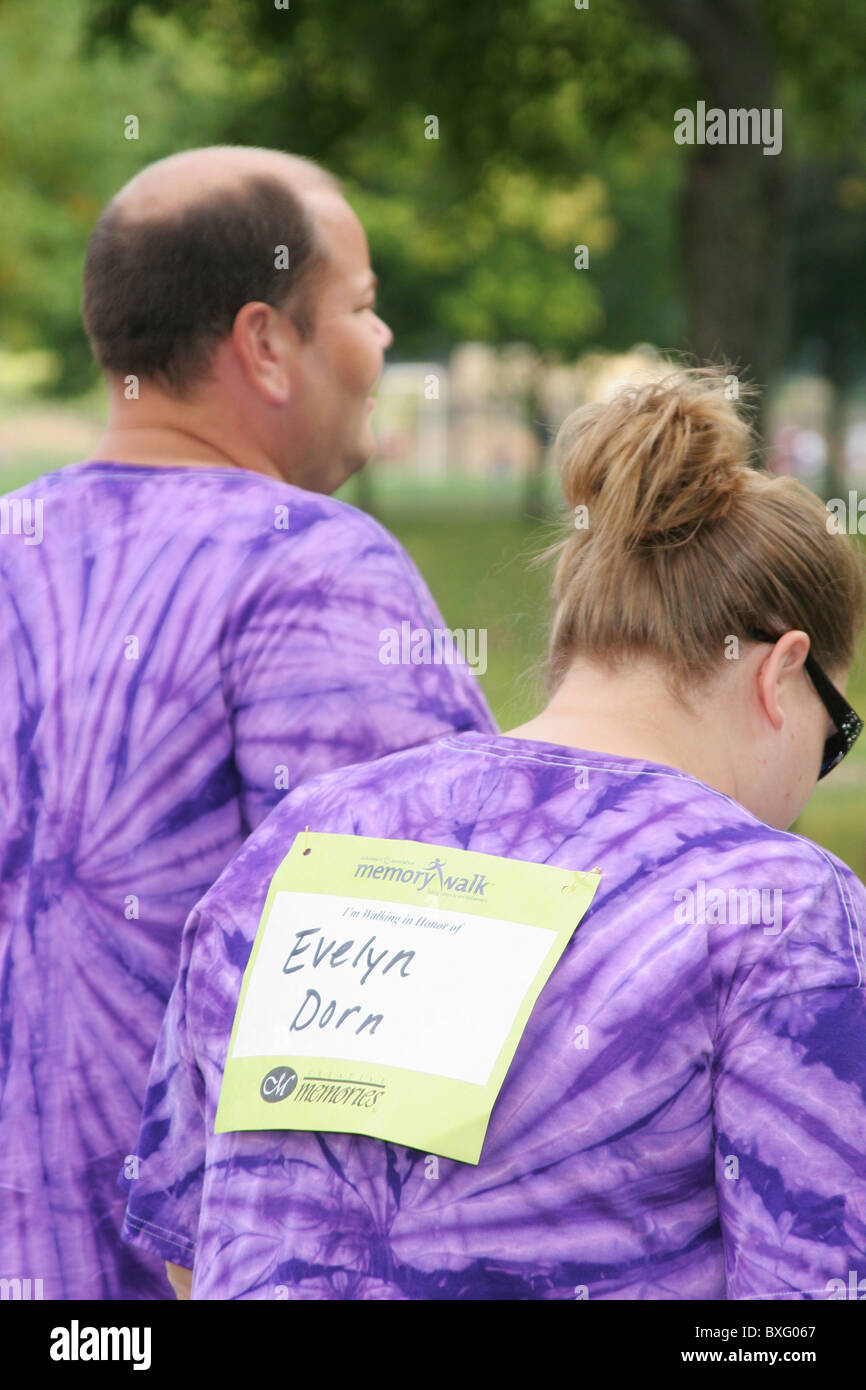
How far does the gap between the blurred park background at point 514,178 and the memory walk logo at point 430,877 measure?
19.8 inches

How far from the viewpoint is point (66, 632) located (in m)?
2.18

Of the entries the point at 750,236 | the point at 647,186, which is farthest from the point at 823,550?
→ the point at 647,186

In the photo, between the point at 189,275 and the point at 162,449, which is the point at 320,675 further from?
the point at 189,275

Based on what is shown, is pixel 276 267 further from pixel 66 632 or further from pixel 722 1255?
pixel 722 1255

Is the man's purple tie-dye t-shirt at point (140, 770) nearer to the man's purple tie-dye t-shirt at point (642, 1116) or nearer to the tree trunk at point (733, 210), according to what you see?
the man's purple tie-dye t-shirt at point (642, 1116)

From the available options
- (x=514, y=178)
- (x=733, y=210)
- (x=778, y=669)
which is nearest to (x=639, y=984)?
(x=778, y=669)

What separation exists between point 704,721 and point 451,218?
14661 mm

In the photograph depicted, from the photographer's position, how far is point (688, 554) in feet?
5.63

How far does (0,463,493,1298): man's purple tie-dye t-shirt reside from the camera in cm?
211

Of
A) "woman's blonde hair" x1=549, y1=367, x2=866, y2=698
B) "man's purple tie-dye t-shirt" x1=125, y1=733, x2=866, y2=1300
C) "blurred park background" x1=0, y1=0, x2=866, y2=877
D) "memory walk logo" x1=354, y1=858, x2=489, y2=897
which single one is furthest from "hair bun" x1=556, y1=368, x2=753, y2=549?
"memory walk logo" x1=354, y1=858, x2=489, y2=897

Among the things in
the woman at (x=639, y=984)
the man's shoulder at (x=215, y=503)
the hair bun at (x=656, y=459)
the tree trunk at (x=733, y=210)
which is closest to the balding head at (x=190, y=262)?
the man's shoulder at (x=215, y=503)
